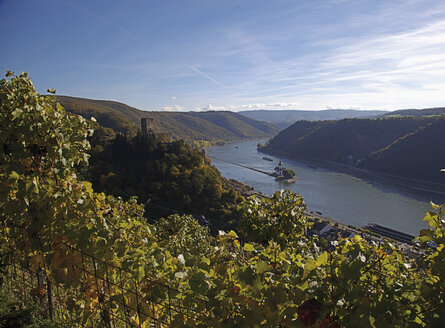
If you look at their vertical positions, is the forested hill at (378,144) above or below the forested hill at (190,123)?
below

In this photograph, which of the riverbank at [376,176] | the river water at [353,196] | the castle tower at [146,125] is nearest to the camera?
the river water at [353,196]

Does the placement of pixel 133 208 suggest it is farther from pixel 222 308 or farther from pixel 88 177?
pixel 88 177

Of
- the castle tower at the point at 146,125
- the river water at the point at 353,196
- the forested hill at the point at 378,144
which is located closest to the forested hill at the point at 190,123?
the castle tower at the point at 146,125

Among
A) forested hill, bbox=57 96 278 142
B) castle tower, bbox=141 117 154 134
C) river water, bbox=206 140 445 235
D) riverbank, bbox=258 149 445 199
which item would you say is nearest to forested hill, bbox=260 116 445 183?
riverbank, bbox=258 149 445 199

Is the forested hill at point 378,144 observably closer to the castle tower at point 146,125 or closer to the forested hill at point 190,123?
the forested hill at point 190,123

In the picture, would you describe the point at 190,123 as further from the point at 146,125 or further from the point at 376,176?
the point at 146,125

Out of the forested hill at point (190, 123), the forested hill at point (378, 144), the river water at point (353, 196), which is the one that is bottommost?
the river water at point (353, 196)
